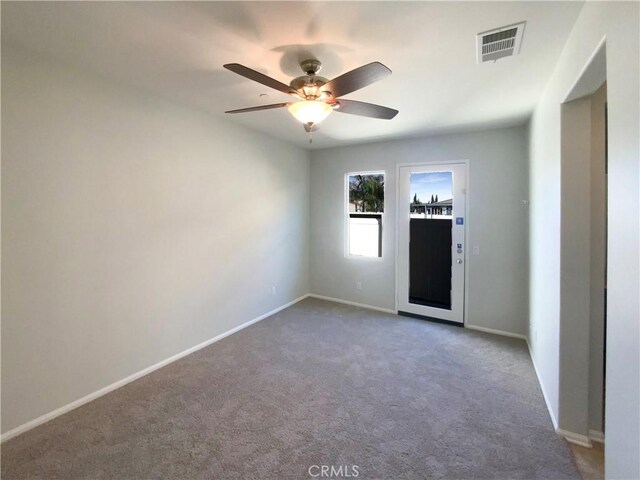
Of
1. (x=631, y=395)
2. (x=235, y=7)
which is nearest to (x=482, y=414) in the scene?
(x=631, y=395)

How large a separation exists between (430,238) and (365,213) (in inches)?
43.9

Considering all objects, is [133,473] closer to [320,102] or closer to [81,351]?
[81,351]

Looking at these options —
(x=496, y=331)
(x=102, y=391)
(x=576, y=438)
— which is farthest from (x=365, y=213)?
(x=102, y=391)

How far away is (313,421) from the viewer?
2162 mm

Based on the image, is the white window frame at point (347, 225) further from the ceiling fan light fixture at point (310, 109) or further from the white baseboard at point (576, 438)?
the white baseboard at point (576, 438)

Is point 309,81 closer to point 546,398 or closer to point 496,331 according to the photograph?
point 546,398

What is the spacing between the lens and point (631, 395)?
40.4 inches

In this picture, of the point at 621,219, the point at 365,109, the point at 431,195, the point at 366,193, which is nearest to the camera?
the point at 621,219

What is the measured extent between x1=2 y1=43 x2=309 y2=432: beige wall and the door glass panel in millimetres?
2487

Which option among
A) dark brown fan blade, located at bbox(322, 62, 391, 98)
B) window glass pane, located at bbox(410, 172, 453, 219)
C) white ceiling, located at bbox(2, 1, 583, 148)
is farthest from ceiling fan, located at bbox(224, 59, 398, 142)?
window glass pane, located at bbox(410, 172, 453, 219)

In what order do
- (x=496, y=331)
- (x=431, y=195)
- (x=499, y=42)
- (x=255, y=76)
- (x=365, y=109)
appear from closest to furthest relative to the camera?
1. (x=255, y=76)
2. (x=499, y=42)
3. (x=365, y=109)
4. (x=496, y=331)
5. (x=431, y=195)

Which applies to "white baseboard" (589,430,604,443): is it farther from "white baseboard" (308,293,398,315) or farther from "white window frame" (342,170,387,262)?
"white window frame" (342,170,387,262)

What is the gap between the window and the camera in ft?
A: 15.1

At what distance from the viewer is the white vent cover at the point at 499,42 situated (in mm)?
1716
